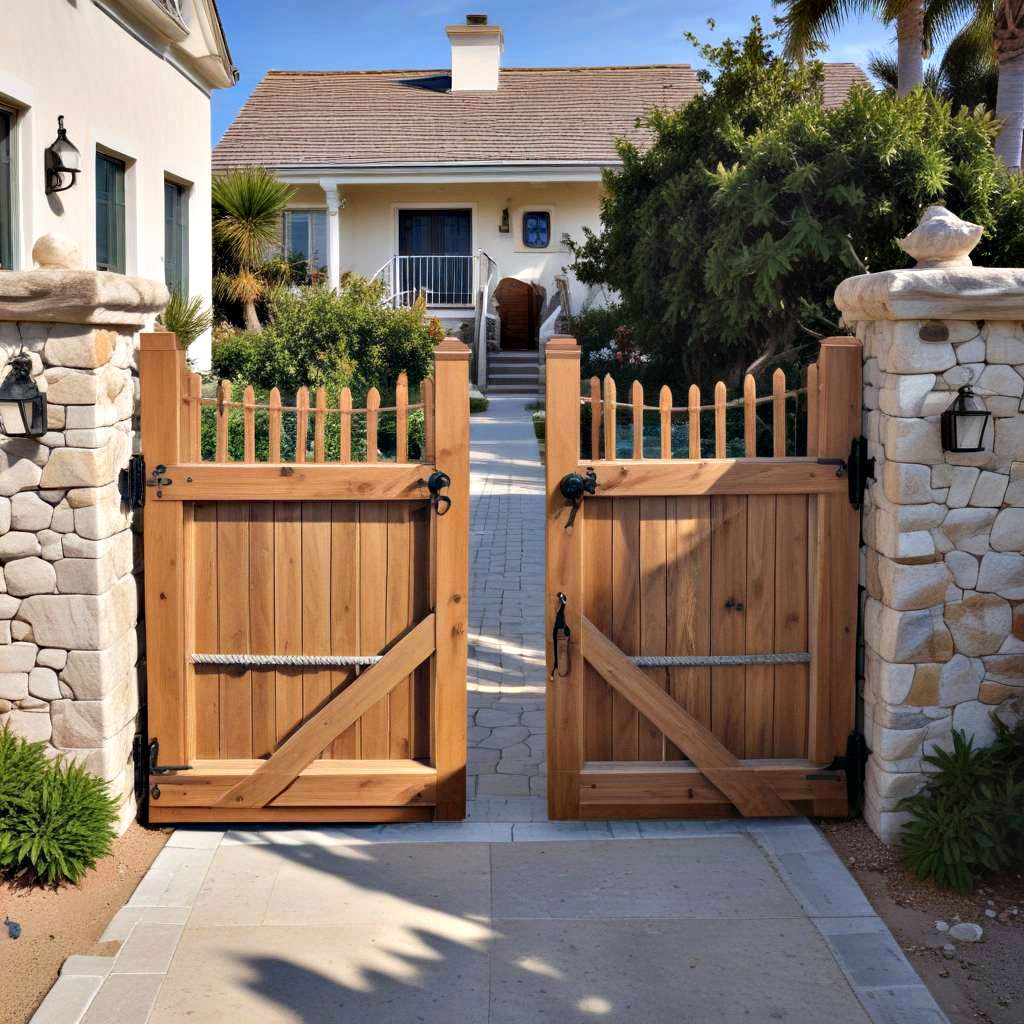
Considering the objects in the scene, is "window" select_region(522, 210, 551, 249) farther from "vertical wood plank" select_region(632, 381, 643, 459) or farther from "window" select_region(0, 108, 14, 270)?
"vertical wood plank" select_region(632, 381, 643, 459)

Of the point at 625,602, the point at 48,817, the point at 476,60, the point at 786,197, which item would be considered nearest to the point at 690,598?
the point at 625,602

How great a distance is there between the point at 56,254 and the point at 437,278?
19.3 m

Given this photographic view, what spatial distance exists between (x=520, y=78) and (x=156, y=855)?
24.3 m

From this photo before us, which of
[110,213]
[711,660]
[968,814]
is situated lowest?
[968,814]

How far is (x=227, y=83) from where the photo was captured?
50.8ft

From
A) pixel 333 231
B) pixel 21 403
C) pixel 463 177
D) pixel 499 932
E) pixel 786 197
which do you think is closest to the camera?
pixel 499 932

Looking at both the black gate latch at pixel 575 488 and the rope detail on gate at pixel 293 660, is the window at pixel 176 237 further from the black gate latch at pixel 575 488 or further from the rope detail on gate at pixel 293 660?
the black gate latch at pixel 575 488

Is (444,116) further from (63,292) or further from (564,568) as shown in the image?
(63,292)

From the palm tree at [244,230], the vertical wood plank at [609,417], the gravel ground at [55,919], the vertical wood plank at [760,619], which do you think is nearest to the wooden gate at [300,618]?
the gravel ground at [55,919]

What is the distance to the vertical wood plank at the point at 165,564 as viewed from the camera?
17.4 ft

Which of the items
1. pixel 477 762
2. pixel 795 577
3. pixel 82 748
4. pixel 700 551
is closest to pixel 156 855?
pixel 82 748

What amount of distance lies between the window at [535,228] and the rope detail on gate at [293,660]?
19.8 meters

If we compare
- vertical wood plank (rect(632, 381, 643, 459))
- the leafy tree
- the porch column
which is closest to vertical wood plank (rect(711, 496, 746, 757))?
vertical wood plank (rect(632, 381, 643, 459))

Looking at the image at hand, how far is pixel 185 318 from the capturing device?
43.7 ft
